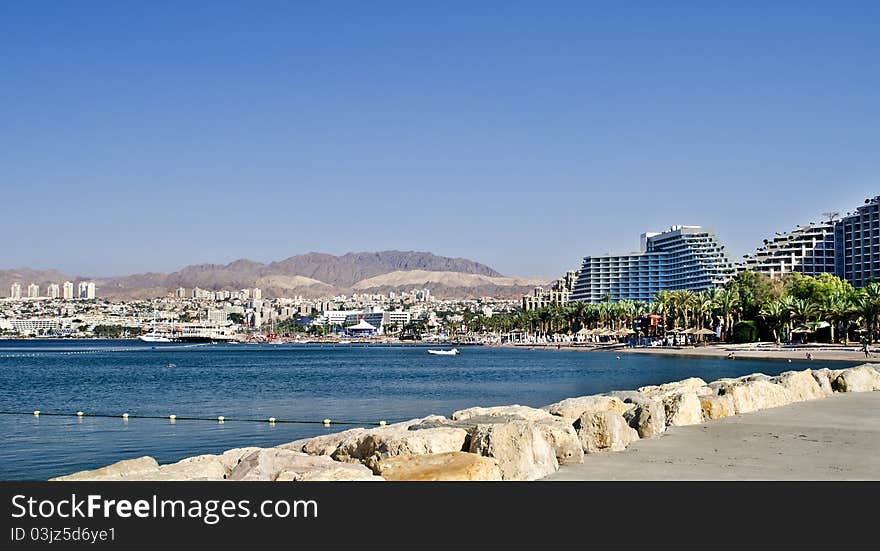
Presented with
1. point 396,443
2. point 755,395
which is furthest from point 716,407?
point 396,443

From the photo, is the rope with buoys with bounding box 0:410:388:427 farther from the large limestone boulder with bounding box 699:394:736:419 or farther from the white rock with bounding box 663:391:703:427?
the white rock with bounding box 663:391:703:427

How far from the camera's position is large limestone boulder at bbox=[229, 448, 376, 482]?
9328mm

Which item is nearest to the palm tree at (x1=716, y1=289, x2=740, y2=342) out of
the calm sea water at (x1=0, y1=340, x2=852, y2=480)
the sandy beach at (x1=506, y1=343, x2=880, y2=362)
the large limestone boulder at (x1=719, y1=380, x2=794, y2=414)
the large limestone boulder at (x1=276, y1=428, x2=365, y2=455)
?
the sandy beach at (x1=506, y1=343, x2=880, y2=362)

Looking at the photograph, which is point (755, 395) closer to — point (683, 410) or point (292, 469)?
point (683, 410)

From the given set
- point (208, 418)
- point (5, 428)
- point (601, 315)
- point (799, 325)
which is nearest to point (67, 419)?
point (5, 428)

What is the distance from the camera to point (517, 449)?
423 inches

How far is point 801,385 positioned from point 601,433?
10592 millimetres

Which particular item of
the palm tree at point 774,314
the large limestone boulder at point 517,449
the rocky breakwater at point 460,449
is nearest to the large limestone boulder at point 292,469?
the rocky breakwater at point 460,449

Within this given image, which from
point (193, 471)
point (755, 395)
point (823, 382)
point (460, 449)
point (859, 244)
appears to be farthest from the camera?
point (859, 244)

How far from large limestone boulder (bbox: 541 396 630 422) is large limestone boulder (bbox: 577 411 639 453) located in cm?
218

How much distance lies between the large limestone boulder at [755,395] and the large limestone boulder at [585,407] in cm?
298

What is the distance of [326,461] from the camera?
10.6 metres

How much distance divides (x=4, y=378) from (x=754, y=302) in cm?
7935
